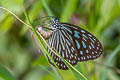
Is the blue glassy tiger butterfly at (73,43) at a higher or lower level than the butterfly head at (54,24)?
lower

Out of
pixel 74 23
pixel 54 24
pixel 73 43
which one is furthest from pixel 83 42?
pixel 74 23

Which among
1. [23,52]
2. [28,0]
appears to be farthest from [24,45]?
[28,0]

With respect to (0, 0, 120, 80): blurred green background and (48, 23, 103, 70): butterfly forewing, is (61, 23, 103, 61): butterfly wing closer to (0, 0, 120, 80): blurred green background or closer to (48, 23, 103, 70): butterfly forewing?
(48, 23, 103, 70): butterfly forewing

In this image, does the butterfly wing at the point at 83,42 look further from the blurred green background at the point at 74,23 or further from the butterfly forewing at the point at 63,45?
the blurred green background at the point at 74,23

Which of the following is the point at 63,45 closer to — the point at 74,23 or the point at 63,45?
the point at 63,45

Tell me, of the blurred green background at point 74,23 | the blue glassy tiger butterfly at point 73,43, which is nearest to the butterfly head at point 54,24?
the blue glassy tiger butterfly at point 73,43
